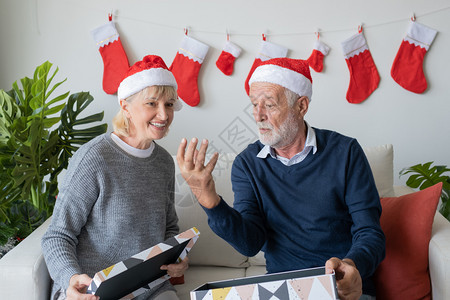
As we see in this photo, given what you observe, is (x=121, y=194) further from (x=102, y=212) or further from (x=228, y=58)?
(x=228, y=58)

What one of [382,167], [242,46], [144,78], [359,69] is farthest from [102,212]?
[359,69]

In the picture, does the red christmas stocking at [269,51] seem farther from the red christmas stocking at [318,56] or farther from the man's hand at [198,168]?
the man's hand at [198,168]

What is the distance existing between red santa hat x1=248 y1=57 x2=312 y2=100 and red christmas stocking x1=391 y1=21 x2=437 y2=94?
4.30ft

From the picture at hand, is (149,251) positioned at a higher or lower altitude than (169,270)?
higher

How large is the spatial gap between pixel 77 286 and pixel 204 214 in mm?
824

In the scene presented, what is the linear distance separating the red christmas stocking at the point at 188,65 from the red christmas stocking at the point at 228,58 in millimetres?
98

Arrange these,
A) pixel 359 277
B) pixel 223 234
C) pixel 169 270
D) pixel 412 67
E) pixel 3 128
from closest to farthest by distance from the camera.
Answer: pixel 359 277 < pixel 223 234 < pixel 169 270 < pixel 3 128 < pixel 412 67

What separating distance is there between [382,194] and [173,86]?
107 centimetres

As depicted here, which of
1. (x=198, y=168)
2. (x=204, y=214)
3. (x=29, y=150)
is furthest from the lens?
(x=204, y=214)

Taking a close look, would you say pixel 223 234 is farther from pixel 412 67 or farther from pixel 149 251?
pixel 412 67

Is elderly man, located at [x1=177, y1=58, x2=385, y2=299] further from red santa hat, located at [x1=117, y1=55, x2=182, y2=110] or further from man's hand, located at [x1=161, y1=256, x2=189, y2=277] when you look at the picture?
red santa hat, located at [x1=117, y1=55, x2=182, y2=110]

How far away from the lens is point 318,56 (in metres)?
2.78

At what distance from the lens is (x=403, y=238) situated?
5.82ft

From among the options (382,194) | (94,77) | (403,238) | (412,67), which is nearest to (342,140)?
(403,238)
